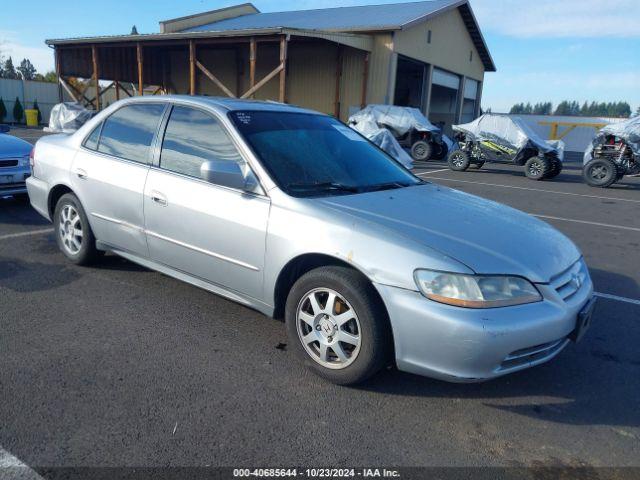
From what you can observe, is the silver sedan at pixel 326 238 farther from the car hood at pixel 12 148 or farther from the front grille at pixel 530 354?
the car hood at pixel 12 148

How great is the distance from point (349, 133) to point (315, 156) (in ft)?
2.31

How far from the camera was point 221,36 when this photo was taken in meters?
20.3

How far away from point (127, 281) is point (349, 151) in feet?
7.32

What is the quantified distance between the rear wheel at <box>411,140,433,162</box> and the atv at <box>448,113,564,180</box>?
1.33 meters

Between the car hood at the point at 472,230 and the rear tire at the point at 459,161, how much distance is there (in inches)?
505

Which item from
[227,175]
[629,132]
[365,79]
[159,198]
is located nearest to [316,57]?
[365,79]

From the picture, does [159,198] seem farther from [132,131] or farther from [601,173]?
[601,173]

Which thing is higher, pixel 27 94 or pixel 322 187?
pixel 27 94

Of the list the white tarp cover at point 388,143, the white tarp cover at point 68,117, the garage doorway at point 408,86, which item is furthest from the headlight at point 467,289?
the garage doorway at point 408,86

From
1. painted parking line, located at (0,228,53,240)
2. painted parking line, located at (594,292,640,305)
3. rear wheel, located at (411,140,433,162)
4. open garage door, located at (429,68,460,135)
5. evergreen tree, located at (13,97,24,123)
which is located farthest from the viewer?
evergreen tree, located at (13,97,24,123)

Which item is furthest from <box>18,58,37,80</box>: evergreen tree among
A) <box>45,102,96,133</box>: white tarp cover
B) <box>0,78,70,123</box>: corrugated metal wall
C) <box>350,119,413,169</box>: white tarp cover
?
<box>350,119,413,169</box>: white tarp cover

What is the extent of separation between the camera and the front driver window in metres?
3.51

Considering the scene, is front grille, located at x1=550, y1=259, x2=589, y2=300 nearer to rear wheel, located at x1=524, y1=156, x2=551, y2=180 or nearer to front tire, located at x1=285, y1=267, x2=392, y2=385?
front tire, located at x1=285, y1=267, x2=392, y2=385

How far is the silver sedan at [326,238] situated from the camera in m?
2.57
